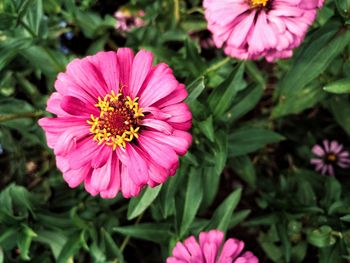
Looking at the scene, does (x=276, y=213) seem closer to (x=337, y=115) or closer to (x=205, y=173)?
(x=205, y=173)

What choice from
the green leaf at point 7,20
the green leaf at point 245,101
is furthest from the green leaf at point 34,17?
the green leaf at point 245,101

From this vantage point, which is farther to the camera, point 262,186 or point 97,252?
point 262,186

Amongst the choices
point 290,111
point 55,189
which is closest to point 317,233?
point 290,111

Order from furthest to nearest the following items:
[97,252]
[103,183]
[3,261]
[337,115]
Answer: [337,115]
[3,261]
[97,252]
[103,183]

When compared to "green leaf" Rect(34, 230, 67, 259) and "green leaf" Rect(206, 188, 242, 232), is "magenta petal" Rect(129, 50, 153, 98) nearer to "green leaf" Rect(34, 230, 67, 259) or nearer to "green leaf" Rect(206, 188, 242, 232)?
"green leaf" Rect(206, 188, 242, 232)

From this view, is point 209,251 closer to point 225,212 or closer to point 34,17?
point 225,212

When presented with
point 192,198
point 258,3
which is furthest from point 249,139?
point 258,3

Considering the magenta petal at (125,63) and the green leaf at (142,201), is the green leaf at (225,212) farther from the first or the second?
the magenta petal at (125,63)

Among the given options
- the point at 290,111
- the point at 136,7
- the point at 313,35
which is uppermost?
the point at 313,35
